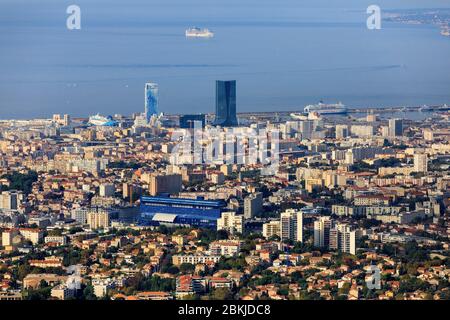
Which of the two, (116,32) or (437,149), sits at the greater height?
(116,32)

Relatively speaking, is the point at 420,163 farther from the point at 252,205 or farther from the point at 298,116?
the point at 298,116

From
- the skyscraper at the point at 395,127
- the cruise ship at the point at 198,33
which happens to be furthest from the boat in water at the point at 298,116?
the cruise ship at the point at 198,33

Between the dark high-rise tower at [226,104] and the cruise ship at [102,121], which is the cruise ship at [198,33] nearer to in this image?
the dark high-rise tower at [226,104]

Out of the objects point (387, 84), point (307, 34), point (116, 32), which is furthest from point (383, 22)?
point (116, 32)

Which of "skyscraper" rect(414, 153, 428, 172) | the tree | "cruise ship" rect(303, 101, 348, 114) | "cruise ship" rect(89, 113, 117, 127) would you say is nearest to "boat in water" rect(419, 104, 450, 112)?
"cruise ship" rect(303, 101, 348, 114)

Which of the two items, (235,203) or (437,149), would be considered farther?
(437,149)

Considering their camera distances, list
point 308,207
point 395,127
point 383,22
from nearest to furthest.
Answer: point 308,207, point 395,127, point 383,22
